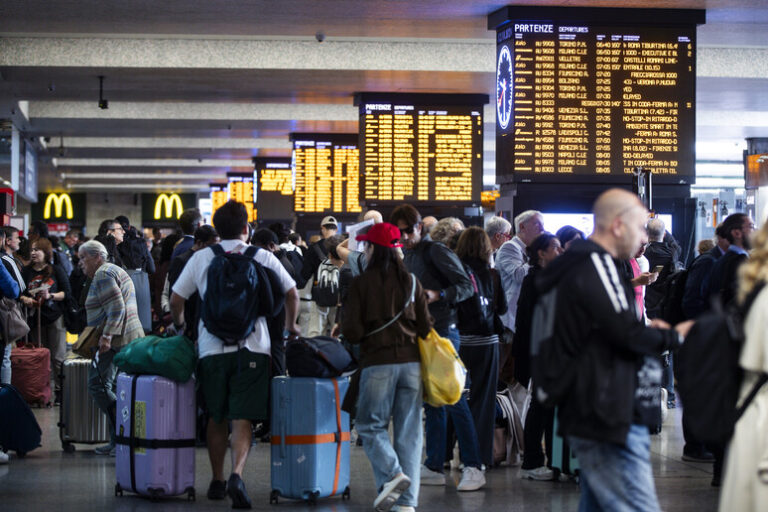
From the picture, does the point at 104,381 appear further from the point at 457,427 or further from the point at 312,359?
the point at 457,427

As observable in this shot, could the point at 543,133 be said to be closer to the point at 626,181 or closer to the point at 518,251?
the point at 626,181

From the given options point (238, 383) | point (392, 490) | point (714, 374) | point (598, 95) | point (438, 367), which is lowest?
point (392, 490)

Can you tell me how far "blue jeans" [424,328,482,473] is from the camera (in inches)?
277

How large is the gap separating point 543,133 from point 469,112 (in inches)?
204

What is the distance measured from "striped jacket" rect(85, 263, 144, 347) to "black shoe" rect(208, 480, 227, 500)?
72.5 inches

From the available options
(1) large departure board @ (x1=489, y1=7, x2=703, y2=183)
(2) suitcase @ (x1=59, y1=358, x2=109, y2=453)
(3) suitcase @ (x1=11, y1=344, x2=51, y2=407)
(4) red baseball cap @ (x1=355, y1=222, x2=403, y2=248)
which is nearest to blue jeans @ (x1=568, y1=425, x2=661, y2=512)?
(4) red baseball cap @ (x1=355, y1=222, x2=403, y2=248)

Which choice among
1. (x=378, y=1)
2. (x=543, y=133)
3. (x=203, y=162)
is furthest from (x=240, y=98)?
(x=203, y=162)

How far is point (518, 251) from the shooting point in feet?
26.3

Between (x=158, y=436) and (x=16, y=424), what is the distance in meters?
2.16

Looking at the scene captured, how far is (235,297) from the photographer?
6.43m

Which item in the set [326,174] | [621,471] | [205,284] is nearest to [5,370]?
[205,284]

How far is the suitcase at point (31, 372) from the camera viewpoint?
11125mm

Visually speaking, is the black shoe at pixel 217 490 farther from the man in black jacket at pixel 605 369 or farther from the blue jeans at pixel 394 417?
the man in black jacket at pixel 605 369

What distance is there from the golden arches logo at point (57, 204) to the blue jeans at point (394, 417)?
4174 centimetres
